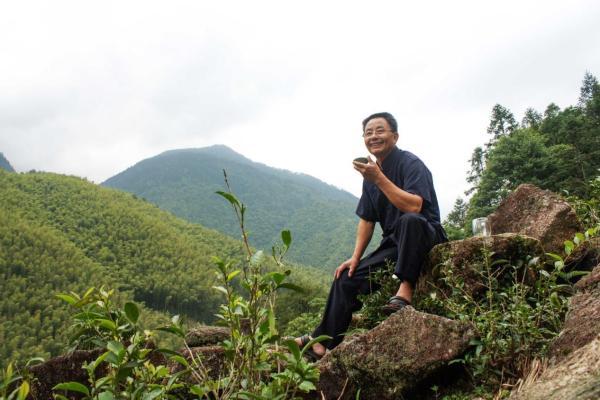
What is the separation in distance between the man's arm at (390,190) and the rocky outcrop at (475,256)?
328 millimetres

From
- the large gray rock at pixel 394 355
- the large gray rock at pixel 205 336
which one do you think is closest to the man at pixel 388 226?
the large gray rock at pixel 394 355

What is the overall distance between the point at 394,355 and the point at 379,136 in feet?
5.89

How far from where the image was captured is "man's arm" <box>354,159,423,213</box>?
121 inches

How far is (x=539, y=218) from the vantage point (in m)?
3.80

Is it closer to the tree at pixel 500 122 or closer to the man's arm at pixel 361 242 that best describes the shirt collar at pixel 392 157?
the man's arm at pixel 361 242

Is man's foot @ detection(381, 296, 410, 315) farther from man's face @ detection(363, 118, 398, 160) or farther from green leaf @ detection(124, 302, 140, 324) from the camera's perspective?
green leaf @ detection(124, 302, 140, 324)

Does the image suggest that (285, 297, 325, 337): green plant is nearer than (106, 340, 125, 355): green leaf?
No

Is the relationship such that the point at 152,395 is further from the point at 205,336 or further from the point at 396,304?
the point at 205,336

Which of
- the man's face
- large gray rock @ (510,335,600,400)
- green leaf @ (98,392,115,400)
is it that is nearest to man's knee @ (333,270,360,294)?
the man's face

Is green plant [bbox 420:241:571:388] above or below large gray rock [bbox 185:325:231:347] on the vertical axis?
above

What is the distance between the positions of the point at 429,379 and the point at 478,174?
35.8 m

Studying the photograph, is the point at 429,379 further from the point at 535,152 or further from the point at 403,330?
the point at 535,152

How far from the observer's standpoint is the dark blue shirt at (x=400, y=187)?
3.29m

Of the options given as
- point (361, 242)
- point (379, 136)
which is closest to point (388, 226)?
point (361, 242)
